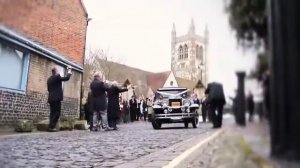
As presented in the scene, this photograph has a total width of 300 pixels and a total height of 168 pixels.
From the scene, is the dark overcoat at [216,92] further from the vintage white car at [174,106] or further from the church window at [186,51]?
the vintage white car at [174,106]

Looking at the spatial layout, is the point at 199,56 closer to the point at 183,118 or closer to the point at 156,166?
the point at 183,118

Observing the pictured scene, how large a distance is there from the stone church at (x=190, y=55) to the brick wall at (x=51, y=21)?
1.02 feet

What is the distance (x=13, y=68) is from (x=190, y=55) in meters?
0.47

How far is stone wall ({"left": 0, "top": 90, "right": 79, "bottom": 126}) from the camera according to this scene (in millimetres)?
1229

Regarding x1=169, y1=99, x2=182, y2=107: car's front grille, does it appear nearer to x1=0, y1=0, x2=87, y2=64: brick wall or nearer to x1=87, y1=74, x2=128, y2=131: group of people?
x1=87, y1=74, x2=128, y2=131: group of people

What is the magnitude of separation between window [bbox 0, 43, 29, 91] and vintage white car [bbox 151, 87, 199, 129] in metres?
0.50

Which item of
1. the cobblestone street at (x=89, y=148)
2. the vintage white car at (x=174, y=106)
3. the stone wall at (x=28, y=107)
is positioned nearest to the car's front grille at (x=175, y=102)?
the vintage white car at (x=174, y=106)

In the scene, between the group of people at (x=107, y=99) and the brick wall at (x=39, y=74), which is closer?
the brick wall at (x=39, y=74)

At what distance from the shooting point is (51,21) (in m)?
1.06

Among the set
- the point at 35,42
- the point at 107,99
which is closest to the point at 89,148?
the point at 107,99

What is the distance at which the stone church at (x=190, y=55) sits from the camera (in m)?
0.91

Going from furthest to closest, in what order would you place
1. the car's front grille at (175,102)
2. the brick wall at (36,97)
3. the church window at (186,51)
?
the car's front grille at (175,102) → the brick wall at (36,97) → the church window at (186,51)

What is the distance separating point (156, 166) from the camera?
3.16 meters

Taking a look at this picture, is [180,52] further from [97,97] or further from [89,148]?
[89,148]
